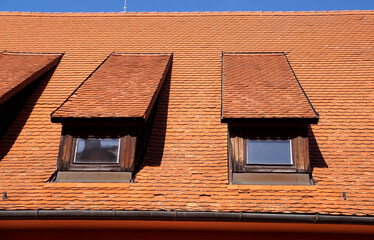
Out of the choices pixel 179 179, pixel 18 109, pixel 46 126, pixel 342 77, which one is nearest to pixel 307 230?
pixel 179 179

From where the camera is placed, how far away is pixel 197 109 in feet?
21.3

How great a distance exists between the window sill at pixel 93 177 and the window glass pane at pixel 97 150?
20 cm

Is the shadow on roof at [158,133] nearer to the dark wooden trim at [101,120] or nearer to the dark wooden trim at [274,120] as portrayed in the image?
the dark wooden trim at [101,120]

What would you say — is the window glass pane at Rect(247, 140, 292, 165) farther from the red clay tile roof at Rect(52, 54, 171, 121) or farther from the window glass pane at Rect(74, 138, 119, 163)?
the window glass pane at Rect(74, 138, 119, 163)

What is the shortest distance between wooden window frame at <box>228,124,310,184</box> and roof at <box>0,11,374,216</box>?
20 centimetres

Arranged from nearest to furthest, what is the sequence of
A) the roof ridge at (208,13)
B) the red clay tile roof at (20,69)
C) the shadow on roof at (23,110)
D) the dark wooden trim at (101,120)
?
the dark wooden trim at (101,120) → the shadow on roof at (23,110) → the red clay tile roof at (20,69) → the roof ridge at (208,13)

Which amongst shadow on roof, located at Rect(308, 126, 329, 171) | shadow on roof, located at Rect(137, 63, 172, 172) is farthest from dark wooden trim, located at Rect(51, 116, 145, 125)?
shadow on roof, located at Rect(308, 126, 329, 171)

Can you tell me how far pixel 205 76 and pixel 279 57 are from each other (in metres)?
1.61

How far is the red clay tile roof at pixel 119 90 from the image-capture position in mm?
5527

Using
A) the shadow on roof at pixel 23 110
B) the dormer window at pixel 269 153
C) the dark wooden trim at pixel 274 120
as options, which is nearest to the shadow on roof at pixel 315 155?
the dormer window at pixel 269 153

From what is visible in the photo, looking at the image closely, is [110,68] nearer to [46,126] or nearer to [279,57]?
[46,126]

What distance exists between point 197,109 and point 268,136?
4.87ft

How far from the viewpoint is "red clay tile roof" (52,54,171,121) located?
5.53m

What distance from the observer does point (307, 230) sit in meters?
4.79
